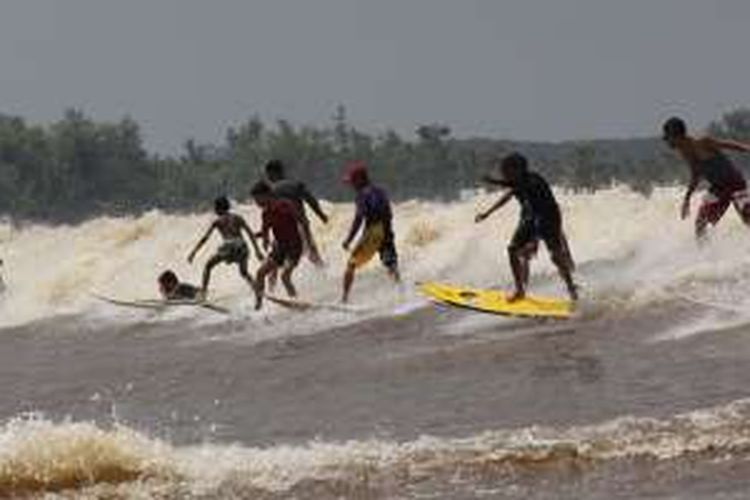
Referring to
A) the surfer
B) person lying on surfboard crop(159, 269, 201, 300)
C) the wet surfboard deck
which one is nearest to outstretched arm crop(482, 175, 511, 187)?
the surfer

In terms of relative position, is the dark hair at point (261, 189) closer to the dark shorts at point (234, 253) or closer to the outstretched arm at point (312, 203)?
the outstretched arm at point (312, 203)

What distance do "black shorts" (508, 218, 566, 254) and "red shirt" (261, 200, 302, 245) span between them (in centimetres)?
364

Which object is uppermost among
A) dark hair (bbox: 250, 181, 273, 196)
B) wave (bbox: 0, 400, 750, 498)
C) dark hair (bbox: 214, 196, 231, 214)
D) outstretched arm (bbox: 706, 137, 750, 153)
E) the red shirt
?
outstretched arm (bbox: 706, 137, 750, 153)

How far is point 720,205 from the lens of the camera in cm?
1474

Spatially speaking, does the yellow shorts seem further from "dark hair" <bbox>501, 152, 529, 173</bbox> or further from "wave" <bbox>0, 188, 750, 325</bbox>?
"dark hair" <bbox>501, 152, 529, 173</bbox>

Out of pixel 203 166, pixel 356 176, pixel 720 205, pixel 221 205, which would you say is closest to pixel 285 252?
pixel 221 205

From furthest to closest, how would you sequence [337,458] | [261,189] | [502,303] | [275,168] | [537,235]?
1. [275,168]
2. [261,189]
3. [502,303]
4. [537,235]
5. [337,458]

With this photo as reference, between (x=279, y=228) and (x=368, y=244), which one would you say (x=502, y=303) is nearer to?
(x=368, y=244)

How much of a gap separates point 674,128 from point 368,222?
3550 mm

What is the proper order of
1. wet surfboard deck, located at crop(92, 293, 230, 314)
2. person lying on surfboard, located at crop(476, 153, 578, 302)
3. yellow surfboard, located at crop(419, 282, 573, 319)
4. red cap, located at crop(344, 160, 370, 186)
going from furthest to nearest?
1. wet surfboard deck, located at crop(92, 293, 230, 314)
2. red cap, located at crop(344, 160, 370, 186)
3. person lying on surfboard, located at crop(476, 153, 578, 302)
4. yellow surfboard, located at crop(419, 282, 573, 319)

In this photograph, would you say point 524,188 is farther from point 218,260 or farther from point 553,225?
point 218,260

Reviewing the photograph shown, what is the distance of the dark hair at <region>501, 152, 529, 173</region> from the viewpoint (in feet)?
45.5

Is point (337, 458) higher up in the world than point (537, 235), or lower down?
lower down

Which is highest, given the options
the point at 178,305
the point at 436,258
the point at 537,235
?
the point at 537,235
